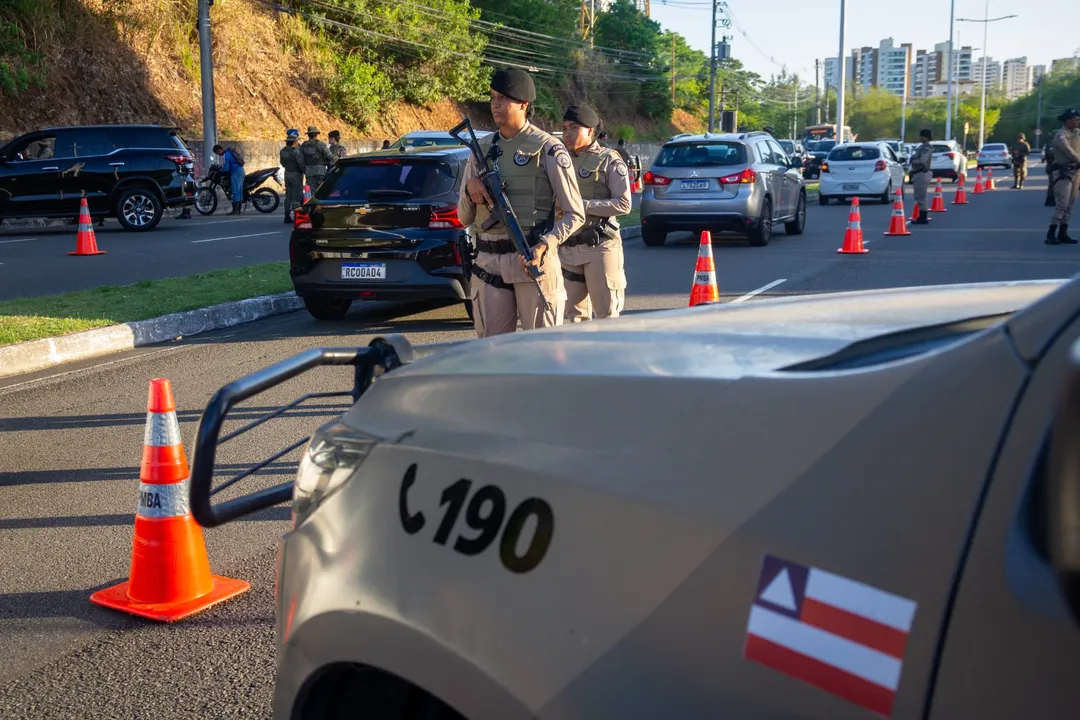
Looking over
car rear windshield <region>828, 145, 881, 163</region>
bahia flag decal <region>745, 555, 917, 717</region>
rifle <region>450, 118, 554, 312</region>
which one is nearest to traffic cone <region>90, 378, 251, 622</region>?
rifle <region>450, 118, 554, 312</region>

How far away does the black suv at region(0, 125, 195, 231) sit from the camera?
2019 cm

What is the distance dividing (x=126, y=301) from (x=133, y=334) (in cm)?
139

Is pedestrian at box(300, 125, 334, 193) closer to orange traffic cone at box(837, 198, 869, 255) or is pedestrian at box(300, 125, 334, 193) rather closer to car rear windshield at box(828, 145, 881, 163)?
orange traffic cone at box(837, 198, 869, 255)

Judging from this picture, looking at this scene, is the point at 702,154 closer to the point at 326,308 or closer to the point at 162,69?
the point at 326,308

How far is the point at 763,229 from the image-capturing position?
57.2 feet

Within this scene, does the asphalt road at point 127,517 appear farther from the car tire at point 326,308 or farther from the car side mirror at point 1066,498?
the car side mirror at point 1066,498

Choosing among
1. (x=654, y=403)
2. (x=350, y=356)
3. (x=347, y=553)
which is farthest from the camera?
(x=350, y=356)

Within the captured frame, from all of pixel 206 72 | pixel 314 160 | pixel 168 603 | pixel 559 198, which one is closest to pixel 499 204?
pixel 559 198

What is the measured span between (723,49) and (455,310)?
4994 centimetres

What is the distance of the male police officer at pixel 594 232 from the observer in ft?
22.6

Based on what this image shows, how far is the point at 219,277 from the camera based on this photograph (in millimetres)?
12633

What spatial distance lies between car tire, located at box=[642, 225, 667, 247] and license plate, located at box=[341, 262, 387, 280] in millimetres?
8547

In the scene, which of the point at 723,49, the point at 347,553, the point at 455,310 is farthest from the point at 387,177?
the point at 723,49

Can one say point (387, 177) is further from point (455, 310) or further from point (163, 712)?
point (163, 712)
